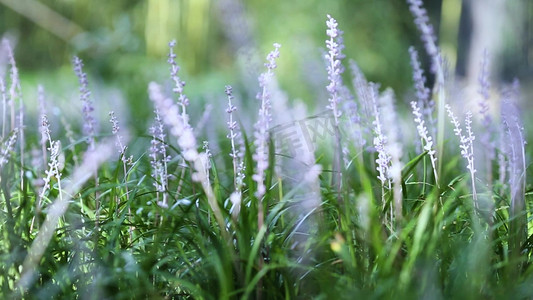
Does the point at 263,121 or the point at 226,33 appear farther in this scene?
the point at 226,33

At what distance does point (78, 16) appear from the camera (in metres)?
10.5

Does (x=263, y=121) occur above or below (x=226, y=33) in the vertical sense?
below

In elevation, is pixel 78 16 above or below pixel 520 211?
above

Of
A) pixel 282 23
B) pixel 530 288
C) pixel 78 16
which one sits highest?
pixel 78 16

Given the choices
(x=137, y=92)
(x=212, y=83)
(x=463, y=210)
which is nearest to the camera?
(x=463, y=210)

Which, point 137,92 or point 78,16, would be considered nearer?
point 137,92

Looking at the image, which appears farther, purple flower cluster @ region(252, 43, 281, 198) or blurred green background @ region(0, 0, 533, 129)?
blurred green background @ region(0, 0, 533, 129)

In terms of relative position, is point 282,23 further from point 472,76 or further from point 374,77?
point 472,76

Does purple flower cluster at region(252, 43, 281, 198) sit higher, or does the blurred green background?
the blurred green background

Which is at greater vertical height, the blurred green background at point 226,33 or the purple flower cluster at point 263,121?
the blurred green background at point 226,33

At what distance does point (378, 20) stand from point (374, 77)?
765 millimetres

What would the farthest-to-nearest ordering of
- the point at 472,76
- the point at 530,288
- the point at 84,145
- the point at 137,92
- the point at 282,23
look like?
the point at 282,23 → the point at 137,92 → the point at 472,76 → the point at 84,145 → the point at 530,288

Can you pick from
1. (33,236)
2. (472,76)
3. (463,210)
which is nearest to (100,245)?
(33,236)

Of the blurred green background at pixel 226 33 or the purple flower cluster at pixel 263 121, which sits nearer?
the purple flower cluster at pixel 263 121
